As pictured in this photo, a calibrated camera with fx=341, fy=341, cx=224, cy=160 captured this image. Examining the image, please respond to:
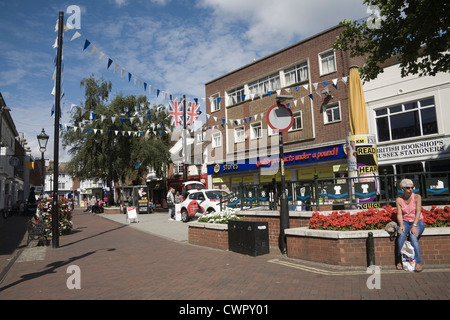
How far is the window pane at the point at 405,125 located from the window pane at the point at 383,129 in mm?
330

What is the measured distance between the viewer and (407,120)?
17.5 metres

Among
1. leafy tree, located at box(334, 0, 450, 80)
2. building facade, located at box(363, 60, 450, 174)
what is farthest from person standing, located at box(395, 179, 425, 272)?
building facade, located at box(363, 60, 450, 174)

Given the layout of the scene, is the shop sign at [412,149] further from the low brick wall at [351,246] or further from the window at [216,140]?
the window at [216,140]

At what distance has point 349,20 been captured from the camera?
10727 millimetres

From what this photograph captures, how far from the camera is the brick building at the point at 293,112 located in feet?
65.5

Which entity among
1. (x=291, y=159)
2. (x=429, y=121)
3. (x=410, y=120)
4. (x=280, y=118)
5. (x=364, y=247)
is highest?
(x=410, y=120)

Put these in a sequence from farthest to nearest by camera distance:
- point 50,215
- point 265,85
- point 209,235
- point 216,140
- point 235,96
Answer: point 216,140, point 235,96, point 265,85, point 50,215, point 209,235

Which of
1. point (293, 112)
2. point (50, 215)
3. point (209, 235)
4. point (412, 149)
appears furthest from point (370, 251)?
point (293, 112)

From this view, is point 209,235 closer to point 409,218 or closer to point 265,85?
point 409,218

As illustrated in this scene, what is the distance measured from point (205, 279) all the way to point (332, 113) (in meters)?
16.5

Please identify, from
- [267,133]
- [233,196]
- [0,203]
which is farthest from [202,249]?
[0,203]

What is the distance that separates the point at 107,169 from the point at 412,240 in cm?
3031

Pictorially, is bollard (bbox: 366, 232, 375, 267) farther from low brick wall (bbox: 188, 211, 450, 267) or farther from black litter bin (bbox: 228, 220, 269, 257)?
black litter bin (bbox: 228, 220, 269, 257)

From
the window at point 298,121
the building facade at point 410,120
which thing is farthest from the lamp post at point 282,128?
the window at point 298,121
